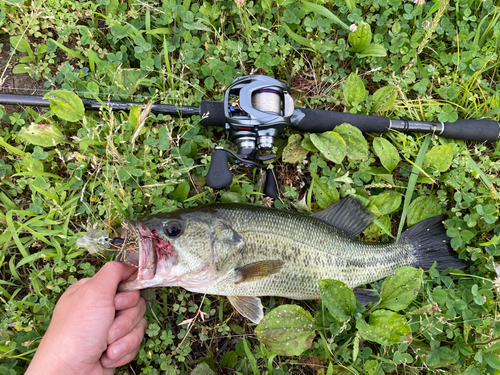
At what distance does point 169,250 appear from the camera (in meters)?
2.45

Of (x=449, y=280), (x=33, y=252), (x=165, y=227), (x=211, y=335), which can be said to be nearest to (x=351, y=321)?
(x=449, y=280)

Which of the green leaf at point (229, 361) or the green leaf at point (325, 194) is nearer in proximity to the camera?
the green leaf at point (229, 361)

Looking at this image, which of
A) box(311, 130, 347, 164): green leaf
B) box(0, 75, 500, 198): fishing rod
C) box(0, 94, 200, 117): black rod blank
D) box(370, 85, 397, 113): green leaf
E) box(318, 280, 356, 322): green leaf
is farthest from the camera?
box(370, 85, 397, 113): green leaf

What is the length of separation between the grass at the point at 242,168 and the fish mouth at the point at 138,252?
0.46 metres

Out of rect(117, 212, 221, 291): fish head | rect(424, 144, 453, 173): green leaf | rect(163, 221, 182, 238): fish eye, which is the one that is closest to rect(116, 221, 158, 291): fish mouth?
rect(117, 212, 221, 291): fish head

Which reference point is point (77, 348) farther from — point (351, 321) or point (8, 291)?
point (351, 321)

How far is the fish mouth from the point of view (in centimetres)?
234

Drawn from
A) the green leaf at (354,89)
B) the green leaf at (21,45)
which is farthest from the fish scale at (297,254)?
the green leaf at (21,45)

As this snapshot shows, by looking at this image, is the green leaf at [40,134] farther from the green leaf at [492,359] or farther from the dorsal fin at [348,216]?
the green leaf at [492,359]

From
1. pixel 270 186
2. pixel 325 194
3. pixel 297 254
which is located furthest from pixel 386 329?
pixel 270 186

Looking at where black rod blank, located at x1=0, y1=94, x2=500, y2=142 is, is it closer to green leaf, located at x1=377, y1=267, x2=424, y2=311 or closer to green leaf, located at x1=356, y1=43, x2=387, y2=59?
green leaf, located at x1=356, y1=43, x2=387, y2=59

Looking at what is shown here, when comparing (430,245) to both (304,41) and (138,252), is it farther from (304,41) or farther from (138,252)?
(138,252)

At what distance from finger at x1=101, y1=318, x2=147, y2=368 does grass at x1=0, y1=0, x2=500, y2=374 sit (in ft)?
0.51

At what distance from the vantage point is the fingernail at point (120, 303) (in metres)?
2.56
